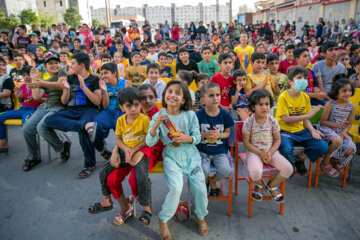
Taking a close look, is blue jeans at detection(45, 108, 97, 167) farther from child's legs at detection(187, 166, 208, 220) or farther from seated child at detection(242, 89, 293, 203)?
seated child at detection(242, 89, 293, 203)

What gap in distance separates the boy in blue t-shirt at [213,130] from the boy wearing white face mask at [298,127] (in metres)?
0.73

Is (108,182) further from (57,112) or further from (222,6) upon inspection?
(222,6)

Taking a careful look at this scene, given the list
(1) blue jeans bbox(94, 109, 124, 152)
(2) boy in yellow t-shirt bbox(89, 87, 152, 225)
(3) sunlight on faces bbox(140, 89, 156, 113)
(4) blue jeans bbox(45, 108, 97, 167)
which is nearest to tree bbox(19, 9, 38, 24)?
(4) blue jeans bbox(45, 108, 97, 167)

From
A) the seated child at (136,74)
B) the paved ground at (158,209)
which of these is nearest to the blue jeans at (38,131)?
the paved ground at (158,209)

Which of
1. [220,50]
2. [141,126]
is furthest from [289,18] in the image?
[141,126]

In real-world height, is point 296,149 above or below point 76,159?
above

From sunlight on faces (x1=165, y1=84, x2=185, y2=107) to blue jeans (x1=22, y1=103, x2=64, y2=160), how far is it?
2.15 m

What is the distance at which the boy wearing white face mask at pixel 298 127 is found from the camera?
8.95ft

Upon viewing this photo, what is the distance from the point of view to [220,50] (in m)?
7.28

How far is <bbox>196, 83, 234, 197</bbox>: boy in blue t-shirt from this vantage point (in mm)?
2430

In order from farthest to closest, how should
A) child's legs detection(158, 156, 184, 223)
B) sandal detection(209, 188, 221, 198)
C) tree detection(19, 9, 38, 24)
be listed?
tree detection(19, 9, 38, 24) < sandal detection(209, 188, 221, 198) < child's legs detection(158, 156, 184, 223)

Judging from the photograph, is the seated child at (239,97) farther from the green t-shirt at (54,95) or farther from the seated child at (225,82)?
the green t-shirt at (54,95)

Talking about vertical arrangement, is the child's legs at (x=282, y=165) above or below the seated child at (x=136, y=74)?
below

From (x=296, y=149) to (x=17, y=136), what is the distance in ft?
16.2
